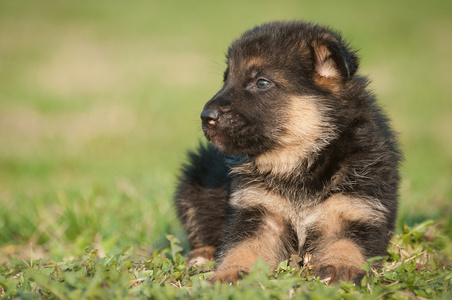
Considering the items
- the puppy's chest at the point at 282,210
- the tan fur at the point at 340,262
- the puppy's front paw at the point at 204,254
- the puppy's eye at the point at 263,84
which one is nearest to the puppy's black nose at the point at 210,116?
the puppy's eye at the point at 263,84

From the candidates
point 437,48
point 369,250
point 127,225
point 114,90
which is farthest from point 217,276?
point 437,48

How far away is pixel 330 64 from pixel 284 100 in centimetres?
41

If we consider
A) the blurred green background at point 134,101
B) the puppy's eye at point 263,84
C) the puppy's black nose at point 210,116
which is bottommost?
the blurred green background at point 134,101

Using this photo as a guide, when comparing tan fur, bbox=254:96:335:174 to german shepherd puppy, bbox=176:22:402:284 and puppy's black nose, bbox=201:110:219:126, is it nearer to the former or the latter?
german shepherd puppy, bbox=176:22:402:284

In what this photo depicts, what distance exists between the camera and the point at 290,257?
11.6 ft

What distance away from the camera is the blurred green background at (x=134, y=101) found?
5270 mm

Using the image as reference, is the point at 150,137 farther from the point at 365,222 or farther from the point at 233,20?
the point at 233,20

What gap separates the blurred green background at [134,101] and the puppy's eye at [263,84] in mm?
767

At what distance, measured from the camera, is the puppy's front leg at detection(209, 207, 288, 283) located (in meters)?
3.33

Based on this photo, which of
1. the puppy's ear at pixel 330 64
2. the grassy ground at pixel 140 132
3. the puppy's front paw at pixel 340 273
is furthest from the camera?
the puppy's ear at pixel 330 64

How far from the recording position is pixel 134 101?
1352 centimetres

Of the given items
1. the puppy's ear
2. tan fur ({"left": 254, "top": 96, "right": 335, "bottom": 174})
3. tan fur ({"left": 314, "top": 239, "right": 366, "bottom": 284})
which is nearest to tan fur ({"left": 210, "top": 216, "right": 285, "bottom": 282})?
tan fur ({"left": 314, "top": 239, "right": 366, "bottom": 284})

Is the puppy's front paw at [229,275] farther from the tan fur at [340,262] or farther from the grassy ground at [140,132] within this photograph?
the tan fur at [340,262]

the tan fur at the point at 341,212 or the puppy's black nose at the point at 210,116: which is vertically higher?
the puppy's black nose at the point at 210,116
